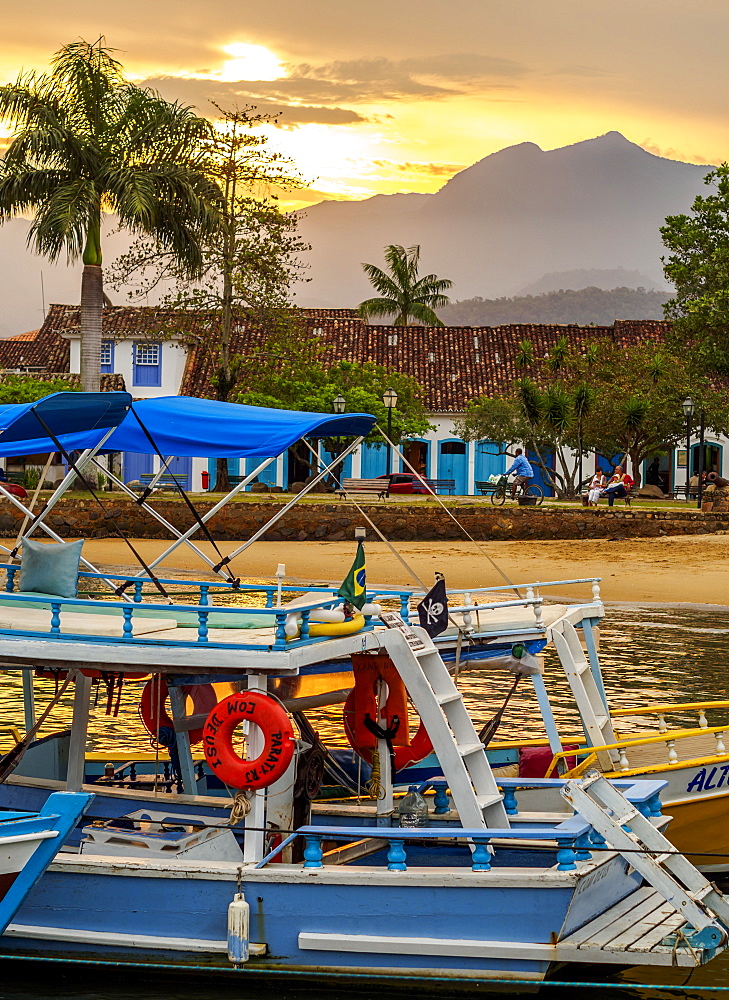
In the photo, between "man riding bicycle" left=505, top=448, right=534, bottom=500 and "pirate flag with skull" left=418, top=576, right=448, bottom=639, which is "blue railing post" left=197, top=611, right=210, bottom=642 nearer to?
"pirate flag with skull" left=418, top=576, right=448, bottom=639

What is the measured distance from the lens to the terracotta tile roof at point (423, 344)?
46750 mm

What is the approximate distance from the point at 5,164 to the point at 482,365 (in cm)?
2204

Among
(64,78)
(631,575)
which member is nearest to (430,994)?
(631,575)

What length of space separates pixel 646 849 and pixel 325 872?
1841 millimetres

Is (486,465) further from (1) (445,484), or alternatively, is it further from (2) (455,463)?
(1) (445,484)

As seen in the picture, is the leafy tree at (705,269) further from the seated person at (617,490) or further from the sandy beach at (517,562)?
the sandy beach at (517,562)

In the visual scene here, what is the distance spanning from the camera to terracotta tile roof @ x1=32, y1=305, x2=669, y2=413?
46.8 metres

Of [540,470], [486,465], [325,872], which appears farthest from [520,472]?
[325,872]

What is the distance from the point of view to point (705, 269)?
36844 millimetres

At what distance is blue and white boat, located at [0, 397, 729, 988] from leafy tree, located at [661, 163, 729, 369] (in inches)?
1216

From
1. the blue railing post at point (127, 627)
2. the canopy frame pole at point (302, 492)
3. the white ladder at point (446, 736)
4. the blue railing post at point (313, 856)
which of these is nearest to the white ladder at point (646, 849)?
the white ladder at point (446, 736)

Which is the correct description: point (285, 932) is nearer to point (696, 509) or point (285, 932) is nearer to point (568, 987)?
point (568, 987)

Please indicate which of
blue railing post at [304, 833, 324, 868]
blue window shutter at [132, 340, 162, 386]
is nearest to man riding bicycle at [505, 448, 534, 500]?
blue window shutter at [132, 340, 162, 386]

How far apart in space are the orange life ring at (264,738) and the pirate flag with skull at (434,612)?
3.85 ft
